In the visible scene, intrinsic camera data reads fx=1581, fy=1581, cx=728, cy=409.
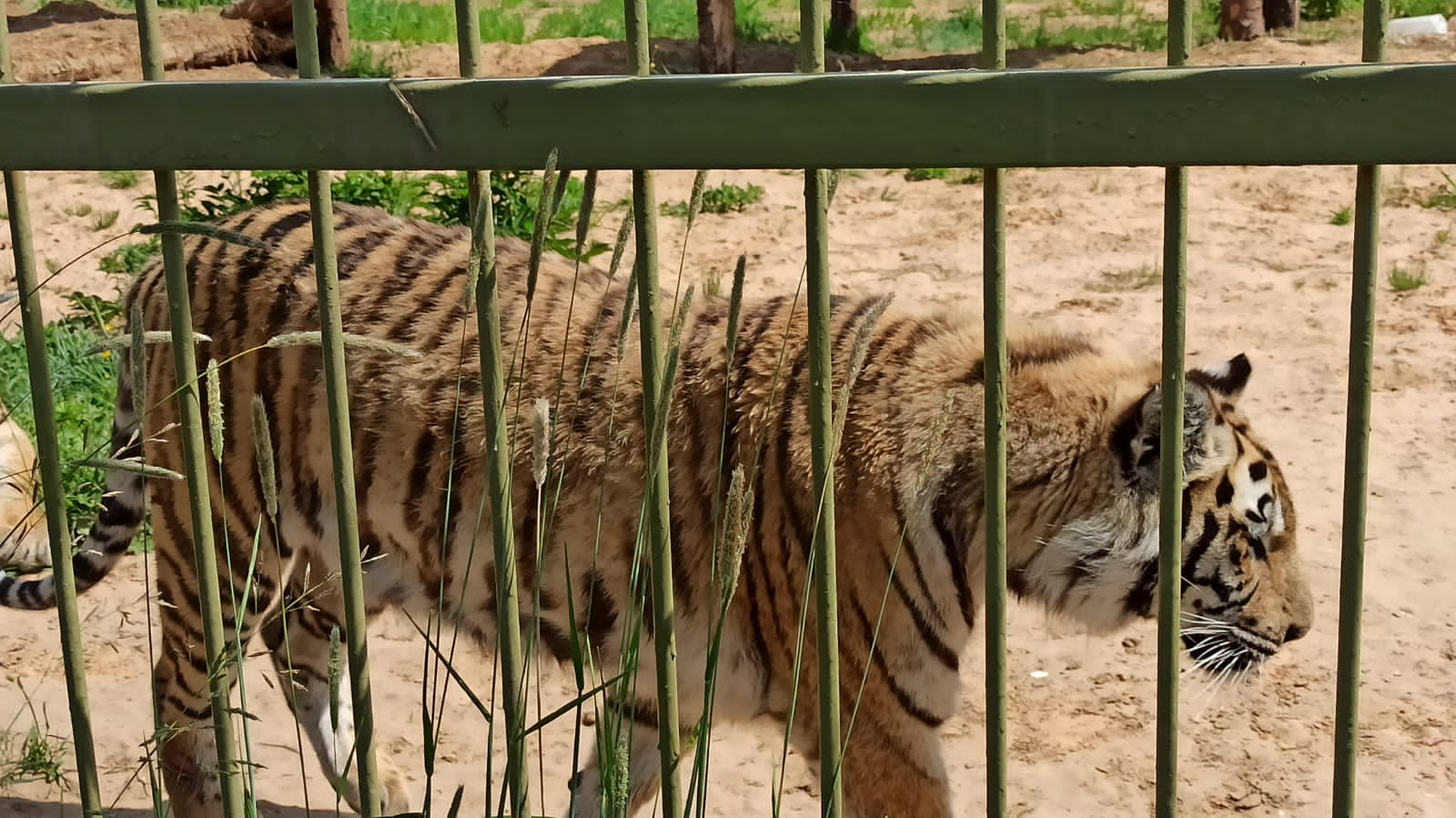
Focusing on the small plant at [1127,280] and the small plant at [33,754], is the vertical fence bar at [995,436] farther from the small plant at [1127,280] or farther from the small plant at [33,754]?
the small plant at [1127,280]

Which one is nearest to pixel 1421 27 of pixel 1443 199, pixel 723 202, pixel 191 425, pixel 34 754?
pixel 1443 199

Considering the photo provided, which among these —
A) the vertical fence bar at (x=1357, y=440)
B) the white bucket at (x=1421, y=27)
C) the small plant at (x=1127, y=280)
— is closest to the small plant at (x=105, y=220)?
the small plant at (x=1127, y=280)

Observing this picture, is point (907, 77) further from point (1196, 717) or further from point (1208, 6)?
point (1208, 6)

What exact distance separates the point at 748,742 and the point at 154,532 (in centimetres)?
155

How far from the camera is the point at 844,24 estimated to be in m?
13.2

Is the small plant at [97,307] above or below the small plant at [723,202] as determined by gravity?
below

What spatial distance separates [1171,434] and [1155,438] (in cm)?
126

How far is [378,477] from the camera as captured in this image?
11.2 feet

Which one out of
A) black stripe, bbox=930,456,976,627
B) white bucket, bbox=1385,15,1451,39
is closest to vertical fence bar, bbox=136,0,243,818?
black stripe, bbox=930,456,976,627

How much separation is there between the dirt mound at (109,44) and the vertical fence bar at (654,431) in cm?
912

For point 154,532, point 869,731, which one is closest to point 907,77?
point 869,731

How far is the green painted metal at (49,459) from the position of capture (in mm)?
1980

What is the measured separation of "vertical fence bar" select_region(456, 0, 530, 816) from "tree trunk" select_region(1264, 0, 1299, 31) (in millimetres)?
11161

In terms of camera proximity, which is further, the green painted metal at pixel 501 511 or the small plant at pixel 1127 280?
the small plant at pixel 1127 280
